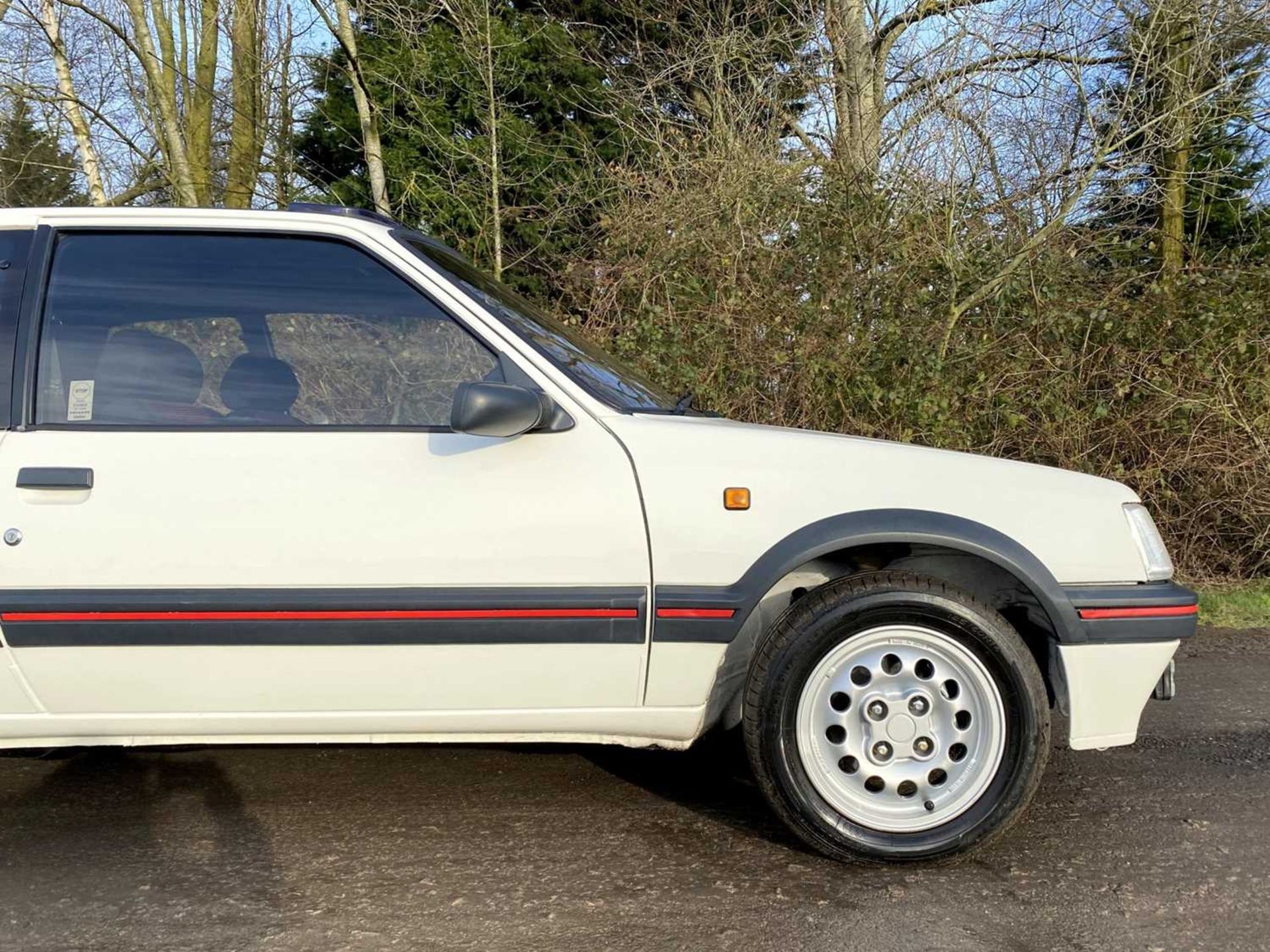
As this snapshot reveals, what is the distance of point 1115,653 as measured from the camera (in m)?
2.68

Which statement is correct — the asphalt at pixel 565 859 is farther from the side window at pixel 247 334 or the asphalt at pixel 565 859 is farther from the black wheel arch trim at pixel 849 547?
the side window at pixel 247 334

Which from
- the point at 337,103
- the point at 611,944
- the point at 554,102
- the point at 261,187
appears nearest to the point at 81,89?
the point at 261,187

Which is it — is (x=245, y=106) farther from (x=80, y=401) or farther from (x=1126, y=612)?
(x=1126, y=612)

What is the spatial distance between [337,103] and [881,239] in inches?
312

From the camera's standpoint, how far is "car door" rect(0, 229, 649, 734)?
2555 mm

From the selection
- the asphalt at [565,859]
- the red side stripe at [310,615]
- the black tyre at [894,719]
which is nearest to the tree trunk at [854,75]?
the asphalt at [565,859]

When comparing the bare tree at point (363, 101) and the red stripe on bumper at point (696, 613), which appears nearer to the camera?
the red stripe on bumper at point (696, 613)

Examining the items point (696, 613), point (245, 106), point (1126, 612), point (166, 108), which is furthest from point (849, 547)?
point (245, 106)

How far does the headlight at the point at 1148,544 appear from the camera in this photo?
274 cm

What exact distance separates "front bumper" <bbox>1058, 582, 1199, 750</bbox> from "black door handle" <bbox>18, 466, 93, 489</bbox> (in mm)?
2657

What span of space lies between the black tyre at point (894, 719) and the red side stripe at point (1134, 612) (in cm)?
21

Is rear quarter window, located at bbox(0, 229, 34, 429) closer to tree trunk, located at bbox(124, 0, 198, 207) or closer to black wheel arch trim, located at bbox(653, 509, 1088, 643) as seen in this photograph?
black wheel arch trim, located at bbox(653, 509, 1088, 643)

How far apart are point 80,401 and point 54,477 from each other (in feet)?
0.85

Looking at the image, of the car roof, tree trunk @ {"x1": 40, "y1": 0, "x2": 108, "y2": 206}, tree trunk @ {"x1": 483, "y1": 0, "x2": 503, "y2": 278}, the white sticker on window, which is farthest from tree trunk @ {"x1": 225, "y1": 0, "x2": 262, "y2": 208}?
the white sticker on window
